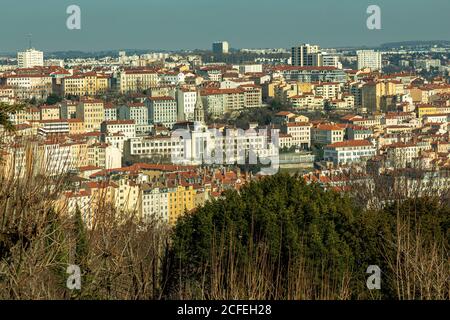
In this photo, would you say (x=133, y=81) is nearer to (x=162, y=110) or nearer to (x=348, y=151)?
(x=162, y=110)

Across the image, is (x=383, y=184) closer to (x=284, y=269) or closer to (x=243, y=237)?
(x=243, y=237)

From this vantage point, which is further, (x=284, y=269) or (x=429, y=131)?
(x=429, y=131)

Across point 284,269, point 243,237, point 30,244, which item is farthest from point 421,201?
point 30,244

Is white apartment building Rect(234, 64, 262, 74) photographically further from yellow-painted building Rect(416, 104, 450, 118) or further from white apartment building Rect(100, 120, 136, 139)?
white apartment building Rect(100, 120, 136, 139)

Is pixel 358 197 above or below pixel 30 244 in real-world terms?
below

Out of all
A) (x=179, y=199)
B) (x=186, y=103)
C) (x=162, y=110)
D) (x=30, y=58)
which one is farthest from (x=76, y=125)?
(x=30, y=58)

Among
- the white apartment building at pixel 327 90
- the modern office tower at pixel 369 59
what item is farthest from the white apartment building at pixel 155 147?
the modern office tower at pixel 369 59
